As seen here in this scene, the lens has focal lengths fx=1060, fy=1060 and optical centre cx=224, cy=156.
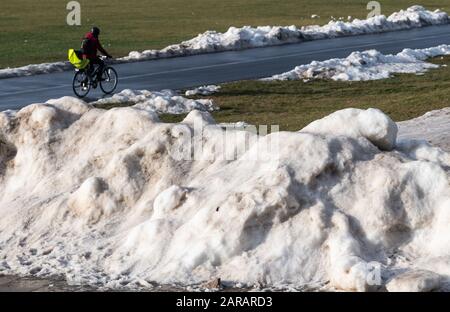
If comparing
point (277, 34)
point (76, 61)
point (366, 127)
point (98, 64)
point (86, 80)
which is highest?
point (366, 127)

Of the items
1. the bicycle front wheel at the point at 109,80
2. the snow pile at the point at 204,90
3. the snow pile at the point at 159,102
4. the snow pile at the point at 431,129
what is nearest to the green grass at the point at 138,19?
the bicycle front wheel at the point at 109,80

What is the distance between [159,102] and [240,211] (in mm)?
15257

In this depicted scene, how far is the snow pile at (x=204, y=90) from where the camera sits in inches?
1111

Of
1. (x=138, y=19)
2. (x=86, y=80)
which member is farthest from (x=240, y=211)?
(x=138, y=19)

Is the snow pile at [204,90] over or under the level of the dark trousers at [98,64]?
under

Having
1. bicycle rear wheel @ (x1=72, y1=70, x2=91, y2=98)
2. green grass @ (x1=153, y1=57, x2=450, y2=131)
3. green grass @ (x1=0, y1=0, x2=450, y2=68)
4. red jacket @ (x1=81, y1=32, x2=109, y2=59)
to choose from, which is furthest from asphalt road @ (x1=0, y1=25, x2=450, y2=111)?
green grass @ (x1=0, y1=0, x2=450, y2=68)

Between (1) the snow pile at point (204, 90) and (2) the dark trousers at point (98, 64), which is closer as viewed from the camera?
(2) the dark trousers at point (98, 64)

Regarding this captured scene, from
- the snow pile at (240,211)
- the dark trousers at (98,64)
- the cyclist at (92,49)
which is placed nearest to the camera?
the snow pile at (240,211)

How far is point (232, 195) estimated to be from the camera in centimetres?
1023

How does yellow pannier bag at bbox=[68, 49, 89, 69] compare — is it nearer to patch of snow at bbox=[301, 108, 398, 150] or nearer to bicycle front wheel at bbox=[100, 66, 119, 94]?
bicycle front wheel at bbox=[100, 66, 119, 94]

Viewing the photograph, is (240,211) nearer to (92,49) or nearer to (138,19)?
(92,49)

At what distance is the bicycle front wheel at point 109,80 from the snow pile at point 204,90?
6.66 ft

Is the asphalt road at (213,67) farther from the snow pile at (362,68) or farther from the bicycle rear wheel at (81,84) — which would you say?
the snow pile at (362,68)

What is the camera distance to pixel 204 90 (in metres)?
28.7
